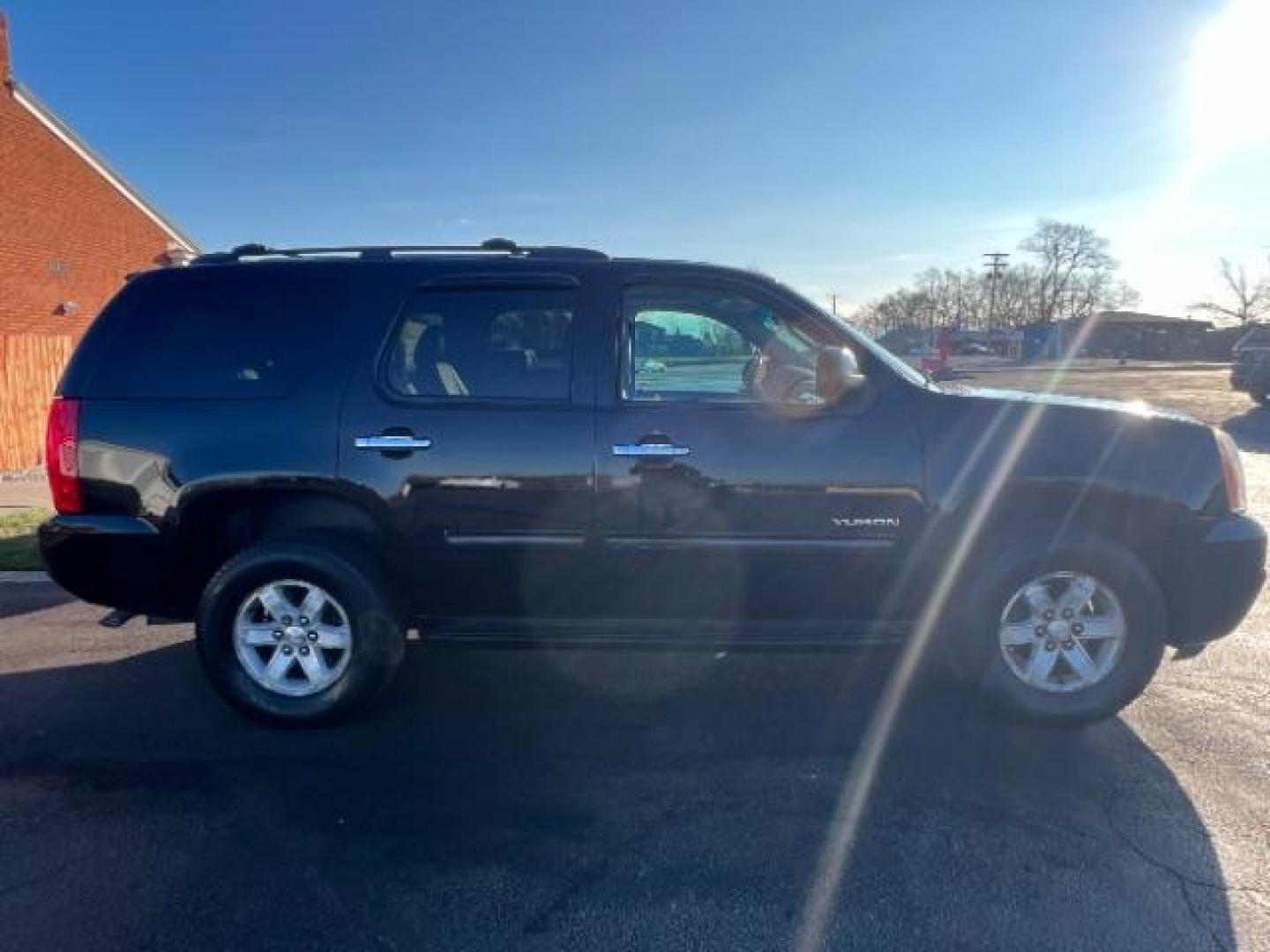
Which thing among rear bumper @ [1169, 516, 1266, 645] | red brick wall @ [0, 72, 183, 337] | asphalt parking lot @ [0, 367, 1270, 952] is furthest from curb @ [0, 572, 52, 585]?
red brick wall @ [0, 72, 183, 337]

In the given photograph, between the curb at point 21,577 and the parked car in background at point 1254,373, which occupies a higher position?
the parked car in background at point 1254,373

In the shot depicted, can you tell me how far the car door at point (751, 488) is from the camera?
11.8 ft

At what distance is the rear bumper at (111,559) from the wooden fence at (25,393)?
34.2 ft

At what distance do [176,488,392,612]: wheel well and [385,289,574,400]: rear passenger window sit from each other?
24.4 inches

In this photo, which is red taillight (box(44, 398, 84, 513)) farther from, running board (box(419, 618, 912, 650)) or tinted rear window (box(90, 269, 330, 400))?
running board (box(419, 618, 912, 650))

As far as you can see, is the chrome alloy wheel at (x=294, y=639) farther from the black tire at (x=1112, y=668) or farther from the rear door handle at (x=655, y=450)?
the black tire at (x=1112, y=668)

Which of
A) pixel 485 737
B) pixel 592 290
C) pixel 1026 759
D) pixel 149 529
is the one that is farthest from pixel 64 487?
pixel 1026 759

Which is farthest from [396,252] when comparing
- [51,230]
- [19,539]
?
[51,230]

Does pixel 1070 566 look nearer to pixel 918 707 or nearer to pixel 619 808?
pixel 918 707

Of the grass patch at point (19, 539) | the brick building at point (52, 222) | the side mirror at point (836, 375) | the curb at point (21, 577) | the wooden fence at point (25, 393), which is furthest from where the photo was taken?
the brick building at point (52, 222)

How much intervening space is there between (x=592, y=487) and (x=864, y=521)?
1182 mm

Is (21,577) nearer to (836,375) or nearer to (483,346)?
(483,346)

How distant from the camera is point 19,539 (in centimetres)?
720

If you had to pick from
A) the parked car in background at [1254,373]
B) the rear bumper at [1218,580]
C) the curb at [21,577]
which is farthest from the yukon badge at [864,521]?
the parked car in background at [1254,373]
